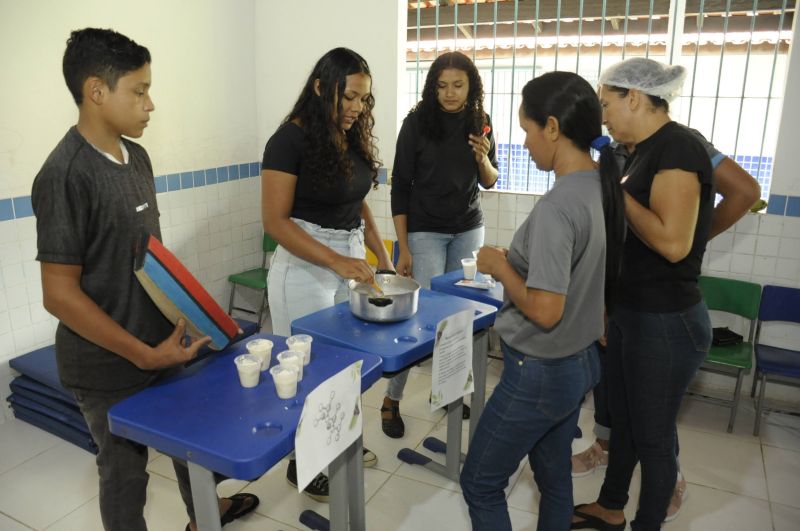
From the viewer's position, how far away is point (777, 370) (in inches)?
114

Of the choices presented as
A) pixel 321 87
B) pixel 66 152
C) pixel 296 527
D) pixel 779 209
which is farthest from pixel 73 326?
pixel 779 209

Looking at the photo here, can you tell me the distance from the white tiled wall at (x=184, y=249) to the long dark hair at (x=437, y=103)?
1.79m

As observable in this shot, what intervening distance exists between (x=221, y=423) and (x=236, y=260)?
306cm

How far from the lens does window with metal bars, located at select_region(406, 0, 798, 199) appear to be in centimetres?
329

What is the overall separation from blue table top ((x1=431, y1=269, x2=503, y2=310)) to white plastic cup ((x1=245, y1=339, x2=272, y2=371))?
1.02 m

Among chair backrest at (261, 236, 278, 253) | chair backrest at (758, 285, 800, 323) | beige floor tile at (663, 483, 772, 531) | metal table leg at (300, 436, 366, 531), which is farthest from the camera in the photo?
chair backrest at (261, 236, 278, 253)

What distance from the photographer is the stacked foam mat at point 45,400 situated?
2814 millimetres

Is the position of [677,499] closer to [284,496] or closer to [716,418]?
[716,418]

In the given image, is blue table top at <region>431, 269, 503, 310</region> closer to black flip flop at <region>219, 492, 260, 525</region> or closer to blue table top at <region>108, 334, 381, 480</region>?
blue table top at <region>108, 334, 381, 480</region>

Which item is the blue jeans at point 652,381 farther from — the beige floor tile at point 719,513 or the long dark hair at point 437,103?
the long dark hair at point 437,103

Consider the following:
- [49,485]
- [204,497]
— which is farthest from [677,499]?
[49,485]

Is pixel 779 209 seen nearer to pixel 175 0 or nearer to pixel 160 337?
pixel 160 337

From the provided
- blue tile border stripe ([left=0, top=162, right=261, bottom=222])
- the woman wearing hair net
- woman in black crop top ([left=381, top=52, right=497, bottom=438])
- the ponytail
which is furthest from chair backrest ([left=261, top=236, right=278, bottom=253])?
the ponytail

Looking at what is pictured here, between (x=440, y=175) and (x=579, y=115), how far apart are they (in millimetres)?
1441
